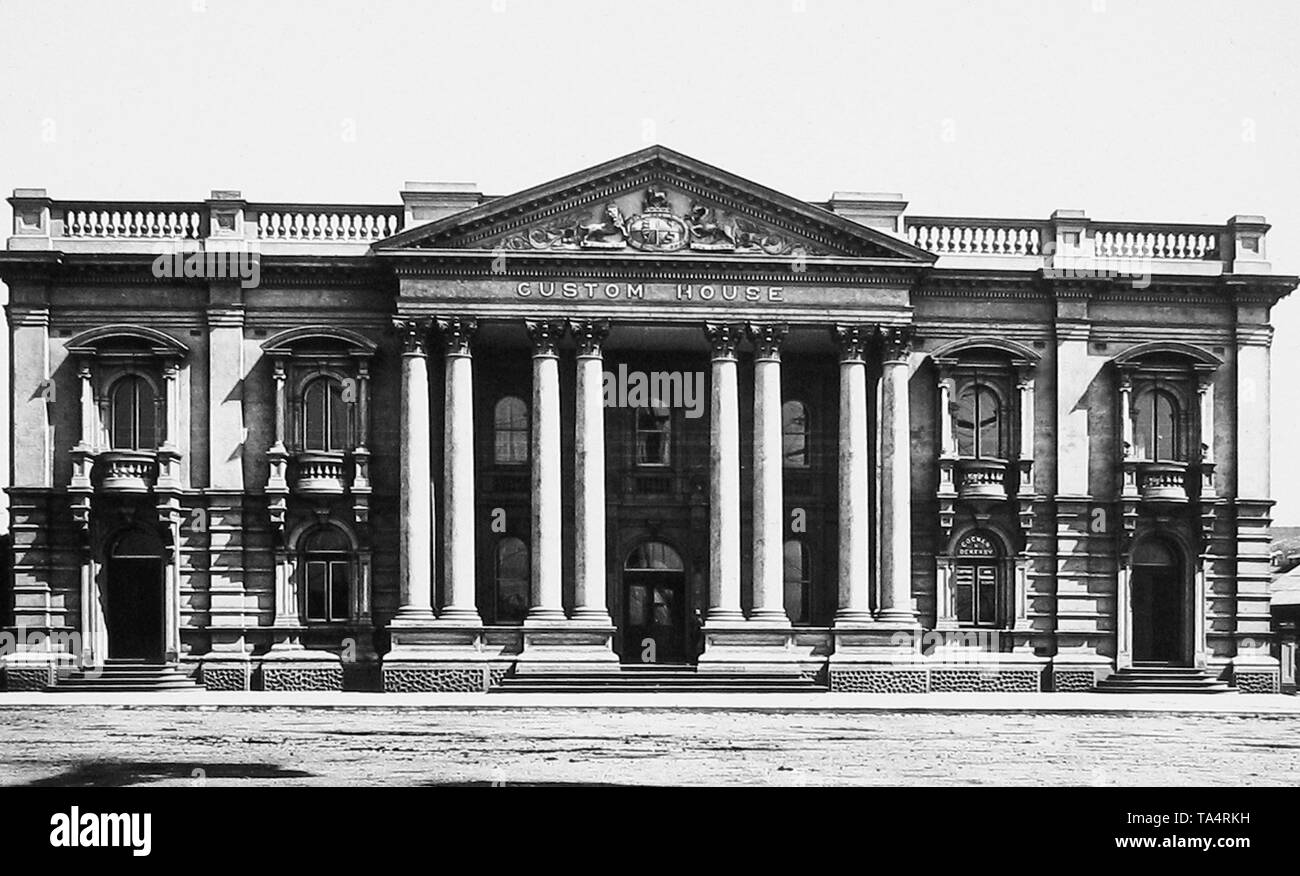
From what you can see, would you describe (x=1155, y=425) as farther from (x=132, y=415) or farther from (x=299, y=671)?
(x=132, y=415)

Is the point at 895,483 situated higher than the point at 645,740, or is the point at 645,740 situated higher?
the point at 895,483

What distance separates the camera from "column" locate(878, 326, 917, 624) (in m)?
39.2

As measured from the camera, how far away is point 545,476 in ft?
127

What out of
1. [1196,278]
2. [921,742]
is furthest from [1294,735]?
[1196,278]

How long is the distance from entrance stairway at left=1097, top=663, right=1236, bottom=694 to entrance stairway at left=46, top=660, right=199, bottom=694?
74.3ft

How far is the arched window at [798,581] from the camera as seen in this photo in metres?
41.4

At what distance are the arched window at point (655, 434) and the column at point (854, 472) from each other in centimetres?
493

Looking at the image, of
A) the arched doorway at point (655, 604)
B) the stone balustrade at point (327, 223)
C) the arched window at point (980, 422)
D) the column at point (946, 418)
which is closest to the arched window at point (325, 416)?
the stone balustrade at point (327, 223)

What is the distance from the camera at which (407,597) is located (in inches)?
1515

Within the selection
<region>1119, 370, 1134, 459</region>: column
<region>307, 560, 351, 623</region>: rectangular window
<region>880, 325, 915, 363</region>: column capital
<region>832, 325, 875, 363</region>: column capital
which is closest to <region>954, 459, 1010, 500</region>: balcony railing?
<region>1119, 370, 1134, 459</region>: column

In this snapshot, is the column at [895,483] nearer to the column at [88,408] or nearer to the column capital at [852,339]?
the column capital at [852,339]

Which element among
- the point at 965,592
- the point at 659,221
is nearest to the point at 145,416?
the point at 659,221

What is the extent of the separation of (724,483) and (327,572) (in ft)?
33.5

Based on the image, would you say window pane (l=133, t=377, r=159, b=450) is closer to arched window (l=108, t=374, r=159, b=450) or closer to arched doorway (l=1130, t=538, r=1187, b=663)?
arched window (l=108, t=374, r=159, b=450)
